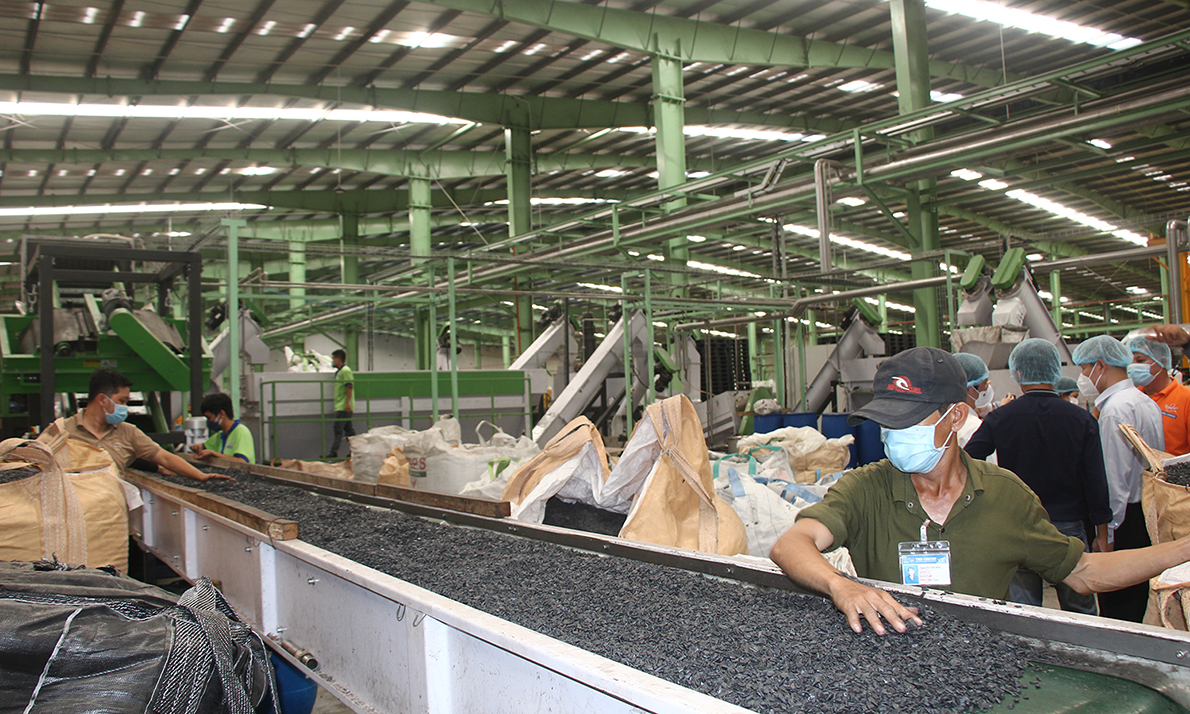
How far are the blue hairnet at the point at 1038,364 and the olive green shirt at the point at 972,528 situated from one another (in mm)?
1431

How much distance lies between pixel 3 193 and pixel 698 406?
38.1 ft

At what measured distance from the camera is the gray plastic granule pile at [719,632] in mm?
1181

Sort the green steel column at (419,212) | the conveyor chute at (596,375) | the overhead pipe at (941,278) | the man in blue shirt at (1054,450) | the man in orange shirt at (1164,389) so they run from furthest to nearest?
the green steel column at (419,212) → the conveyor chute at (596,375) → the overhead pipe at (941,278) → the man in orange shirt at (1164,389) → the man in blue shirt at (1054,450)

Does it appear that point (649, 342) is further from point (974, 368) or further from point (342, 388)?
point (974, 368)

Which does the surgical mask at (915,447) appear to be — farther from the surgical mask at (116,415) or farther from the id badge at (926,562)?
the surgical mask at (116,415)

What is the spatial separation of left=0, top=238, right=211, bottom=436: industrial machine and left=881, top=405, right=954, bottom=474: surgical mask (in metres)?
4.25

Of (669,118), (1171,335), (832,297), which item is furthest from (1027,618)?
(669,118)

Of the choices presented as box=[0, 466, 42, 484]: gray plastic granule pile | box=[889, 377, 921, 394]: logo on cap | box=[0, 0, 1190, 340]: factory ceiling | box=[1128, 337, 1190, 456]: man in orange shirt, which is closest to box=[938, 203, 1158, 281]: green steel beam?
box=[0, 0, 1190, 340]: factory ceiling

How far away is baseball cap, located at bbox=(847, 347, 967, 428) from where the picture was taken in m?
1.59

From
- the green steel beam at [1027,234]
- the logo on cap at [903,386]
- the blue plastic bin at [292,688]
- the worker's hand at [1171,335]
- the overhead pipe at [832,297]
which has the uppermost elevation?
the green steel beam at [1027,234]

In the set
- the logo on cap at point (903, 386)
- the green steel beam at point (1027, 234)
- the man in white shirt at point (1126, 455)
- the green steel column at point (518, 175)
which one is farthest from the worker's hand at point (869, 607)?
the green steel beam at point (1027, 234)

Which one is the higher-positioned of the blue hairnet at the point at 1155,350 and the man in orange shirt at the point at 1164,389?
the blue hairnet at the point at 1155,350

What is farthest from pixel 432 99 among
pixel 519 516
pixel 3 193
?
pixel 519 516

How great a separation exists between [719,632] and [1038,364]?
207 centimetres
